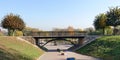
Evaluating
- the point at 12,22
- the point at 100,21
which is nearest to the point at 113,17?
the point at 100,21

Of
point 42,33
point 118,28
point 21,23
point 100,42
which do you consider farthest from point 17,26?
point 118,28

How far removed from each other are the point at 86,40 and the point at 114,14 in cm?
1196

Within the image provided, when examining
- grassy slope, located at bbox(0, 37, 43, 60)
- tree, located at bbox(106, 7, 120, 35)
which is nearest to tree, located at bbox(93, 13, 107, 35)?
tree, located at bbox(106, 7, 120, 35)

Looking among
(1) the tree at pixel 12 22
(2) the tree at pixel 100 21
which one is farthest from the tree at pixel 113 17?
(1) the tree at pixel 12 22

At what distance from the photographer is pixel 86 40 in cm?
9006

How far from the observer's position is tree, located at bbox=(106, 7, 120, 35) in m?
89.6

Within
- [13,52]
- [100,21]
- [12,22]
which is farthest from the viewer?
[100,21]

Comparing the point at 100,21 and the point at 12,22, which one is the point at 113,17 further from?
the point at 12,22

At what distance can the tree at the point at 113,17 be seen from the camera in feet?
294

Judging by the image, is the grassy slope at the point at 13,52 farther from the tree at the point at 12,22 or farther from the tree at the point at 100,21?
the tree at the point at 100,21

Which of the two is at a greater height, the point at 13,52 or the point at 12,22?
the point at 12,22

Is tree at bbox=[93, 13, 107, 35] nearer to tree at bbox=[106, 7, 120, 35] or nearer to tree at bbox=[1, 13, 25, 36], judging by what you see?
tree at bbox=[106, 7, 120, 35]

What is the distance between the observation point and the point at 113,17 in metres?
90.1

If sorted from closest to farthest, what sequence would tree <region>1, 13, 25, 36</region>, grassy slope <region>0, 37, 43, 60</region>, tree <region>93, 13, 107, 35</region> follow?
grassy slope <region>0, 37, 43, 60</region>
tree <region>1, 13, 25, 36</region>
tree <region>93, 13, 107, 35</region>
